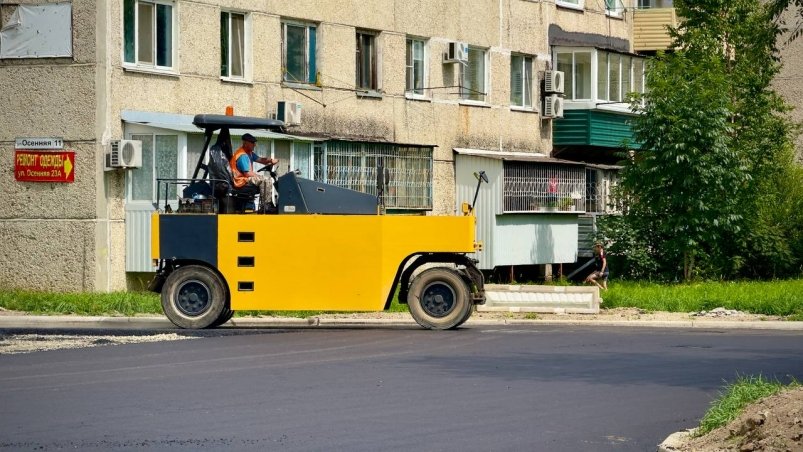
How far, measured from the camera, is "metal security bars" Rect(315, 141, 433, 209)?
35.8 metres

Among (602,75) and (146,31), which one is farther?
(602,75)

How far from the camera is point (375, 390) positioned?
1488cm

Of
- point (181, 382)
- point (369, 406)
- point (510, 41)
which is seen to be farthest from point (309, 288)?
point (510, 41)

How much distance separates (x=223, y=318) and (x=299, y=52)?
13.5 meters

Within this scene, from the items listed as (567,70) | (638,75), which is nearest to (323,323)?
(567,70)

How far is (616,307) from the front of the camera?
96.9 ft

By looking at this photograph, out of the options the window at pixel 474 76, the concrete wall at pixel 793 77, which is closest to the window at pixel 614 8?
the window at pixel 474 76

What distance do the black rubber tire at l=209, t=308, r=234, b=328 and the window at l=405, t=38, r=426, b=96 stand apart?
1630cm

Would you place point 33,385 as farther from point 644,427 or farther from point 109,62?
point 109,62

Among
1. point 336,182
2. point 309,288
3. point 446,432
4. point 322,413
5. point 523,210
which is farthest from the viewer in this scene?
point 523,210

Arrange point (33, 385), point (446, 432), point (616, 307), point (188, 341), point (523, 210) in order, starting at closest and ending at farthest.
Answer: point (446, 432)
point (33, 385)
point (188, 341)
point (616, 307)
point (523, 210)

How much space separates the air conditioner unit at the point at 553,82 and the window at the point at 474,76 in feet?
8.56

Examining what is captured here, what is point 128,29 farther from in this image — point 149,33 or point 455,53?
point 455,53

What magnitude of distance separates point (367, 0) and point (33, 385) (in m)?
23.6
